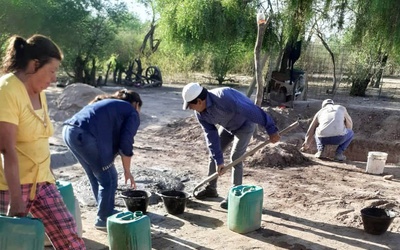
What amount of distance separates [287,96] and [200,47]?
2376mm

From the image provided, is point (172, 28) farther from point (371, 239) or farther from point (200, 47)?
point (371, 239)

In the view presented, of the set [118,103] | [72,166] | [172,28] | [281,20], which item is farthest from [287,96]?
[118,103]

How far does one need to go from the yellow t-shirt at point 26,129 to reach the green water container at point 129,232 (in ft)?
2.96

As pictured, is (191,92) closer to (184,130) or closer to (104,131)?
(104,131)

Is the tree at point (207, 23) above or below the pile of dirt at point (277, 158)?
above

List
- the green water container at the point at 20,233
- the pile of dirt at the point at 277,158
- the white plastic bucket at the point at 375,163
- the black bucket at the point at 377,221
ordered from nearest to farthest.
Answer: the green water container at the point at 20,233, the black bucket at the point at 377,221, the white plastic bucket at the point at 375,163, the pile of dirt at the point at 277,158

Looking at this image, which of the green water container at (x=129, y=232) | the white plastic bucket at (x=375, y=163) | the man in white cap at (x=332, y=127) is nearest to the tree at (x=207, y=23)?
the man in white cap at (x=332, y=127)

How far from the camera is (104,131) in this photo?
378cm

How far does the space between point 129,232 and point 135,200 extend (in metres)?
1.11

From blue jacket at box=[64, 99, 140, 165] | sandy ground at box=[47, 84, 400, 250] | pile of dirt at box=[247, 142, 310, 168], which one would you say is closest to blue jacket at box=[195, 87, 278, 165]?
sandy ground at box=[47, 84, 400, 250]

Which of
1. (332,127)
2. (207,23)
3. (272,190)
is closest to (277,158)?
(332,127)

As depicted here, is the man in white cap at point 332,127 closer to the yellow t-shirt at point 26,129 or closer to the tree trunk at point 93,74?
the yellow t-shirt at point 26,129

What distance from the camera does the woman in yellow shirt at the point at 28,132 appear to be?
2246 mm

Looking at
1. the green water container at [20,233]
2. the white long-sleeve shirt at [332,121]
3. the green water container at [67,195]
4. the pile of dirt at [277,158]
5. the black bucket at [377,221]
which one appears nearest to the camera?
the green water container at [20,233]
